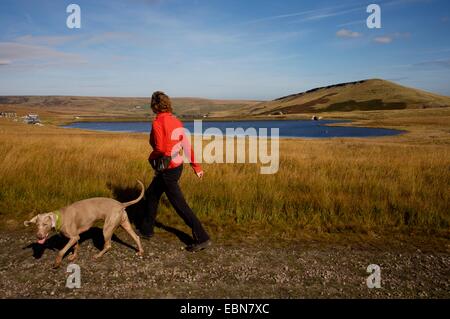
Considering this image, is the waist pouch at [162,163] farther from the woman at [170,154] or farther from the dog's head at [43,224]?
the dog's head at [43,224]

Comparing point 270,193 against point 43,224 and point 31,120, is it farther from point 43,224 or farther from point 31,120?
point 31,120

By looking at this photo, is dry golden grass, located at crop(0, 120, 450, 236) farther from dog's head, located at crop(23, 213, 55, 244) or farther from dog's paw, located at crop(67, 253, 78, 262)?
dog's head, located at crop(23, 213, 55, 244)

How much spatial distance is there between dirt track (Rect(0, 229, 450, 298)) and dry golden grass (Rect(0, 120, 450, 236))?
990mm

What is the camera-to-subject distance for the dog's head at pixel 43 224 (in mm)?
4762

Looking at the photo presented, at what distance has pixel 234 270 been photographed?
4863 mm

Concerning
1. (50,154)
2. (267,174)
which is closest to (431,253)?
(267,174)

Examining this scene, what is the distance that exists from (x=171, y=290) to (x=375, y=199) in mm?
5522

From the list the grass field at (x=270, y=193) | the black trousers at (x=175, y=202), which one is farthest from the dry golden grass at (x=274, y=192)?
the black trousers at (x=175, y=202)

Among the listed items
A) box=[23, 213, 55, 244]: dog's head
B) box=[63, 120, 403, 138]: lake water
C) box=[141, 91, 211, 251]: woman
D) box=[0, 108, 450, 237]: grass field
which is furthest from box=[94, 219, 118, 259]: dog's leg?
box=[63, 120, 403, 138]: lake water

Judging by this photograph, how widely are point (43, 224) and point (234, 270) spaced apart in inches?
112

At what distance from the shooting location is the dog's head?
4762mm

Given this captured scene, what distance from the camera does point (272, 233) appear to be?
6.54 m

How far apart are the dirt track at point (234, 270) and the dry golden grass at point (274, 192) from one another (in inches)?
39.0
